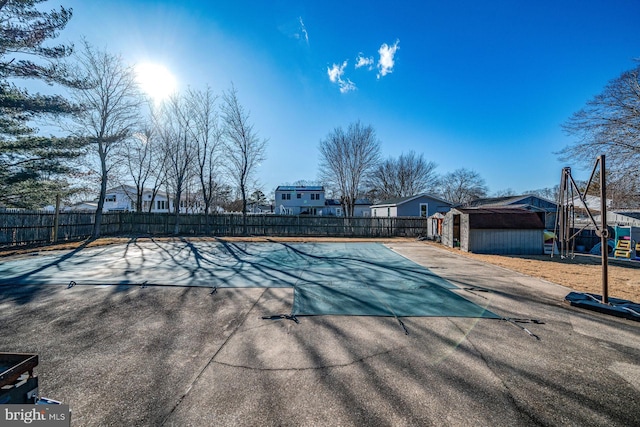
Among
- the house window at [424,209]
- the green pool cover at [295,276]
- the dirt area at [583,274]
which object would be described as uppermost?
the house window at [424,209]

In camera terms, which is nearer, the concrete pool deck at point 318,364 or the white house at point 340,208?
the concrete pool deck at point 318,364

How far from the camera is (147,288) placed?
5.64 m

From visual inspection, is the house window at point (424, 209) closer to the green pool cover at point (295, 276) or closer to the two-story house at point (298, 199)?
the green pool cover at point (295, 276)

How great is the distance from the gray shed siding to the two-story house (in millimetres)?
27027

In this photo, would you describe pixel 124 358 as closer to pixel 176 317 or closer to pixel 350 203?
pixel 176 317

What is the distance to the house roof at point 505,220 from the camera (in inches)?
452

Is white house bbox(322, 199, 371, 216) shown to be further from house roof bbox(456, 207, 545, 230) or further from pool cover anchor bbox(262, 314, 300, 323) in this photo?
pool cover anchor bbox(262, 314, 300, 323)

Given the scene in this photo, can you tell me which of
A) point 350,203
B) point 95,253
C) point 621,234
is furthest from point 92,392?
point 350,203

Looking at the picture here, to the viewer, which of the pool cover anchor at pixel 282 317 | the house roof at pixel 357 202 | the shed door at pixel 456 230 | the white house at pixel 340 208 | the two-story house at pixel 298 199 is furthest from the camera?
the house roof at pixel 357 202

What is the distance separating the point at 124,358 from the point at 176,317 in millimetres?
1213

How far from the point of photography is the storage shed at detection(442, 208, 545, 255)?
11.5 metres

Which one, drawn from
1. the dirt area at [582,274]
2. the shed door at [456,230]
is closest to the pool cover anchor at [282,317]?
the dirt area at [582,274]

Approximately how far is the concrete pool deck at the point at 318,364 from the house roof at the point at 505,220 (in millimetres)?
7733

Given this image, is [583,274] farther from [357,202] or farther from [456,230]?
[357,202]
